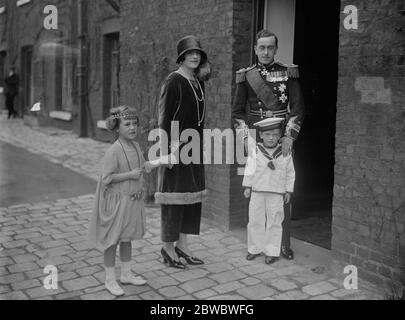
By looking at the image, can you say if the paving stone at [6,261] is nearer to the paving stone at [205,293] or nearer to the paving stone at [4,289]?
the paving stone at [4,289]

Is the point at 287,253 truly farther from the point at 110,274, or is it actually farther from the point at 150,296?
the point at 110,274

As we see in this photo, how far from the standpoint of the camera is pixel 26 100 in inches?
750

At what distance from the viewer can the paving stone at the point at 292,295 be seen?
423 centimetres

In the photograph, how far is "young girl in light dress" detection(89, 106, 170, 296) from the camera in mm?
4227

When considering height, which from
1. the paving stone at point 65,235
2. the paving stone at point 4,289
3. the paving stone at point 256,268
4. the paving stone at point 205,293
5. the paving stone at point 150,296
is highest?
the paving stone at point 65,235

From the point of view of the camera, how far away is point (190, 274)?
4.76 meters

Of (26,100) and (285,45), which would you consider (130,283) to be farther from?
(26,100)

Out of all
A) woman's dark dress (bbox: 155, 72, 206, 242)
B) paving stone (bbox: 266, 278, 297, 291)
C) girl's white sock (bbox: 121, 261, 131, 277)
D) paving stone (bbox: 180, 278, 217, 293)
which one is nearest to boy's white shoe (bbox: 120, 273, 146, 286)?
girl's white sock (bbox: 121, 261, 131, 277)

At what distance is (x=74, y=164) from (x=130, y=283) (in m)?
6.47

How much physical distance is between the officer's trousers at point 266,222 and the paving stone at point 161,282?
0.92 metres

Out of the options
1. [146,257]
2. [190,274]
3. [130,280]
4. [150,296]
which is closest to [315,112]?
[146,257]

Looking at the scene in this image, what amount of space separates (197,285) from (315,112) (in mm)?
3914

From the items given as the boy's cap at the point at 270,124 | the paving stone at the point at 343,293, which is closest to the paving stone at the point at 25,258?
the boy's cap at the point at 270,124
